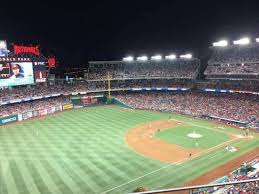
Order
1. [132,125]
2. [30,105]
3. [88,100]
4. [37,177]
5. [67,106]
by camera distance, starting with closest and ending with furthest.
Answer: [37,177] → [132,125] → [30,105] → [67,106] → [88,100]

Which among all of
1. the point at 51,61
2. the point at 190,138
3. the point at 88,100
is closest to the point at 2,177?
the point at 190,138

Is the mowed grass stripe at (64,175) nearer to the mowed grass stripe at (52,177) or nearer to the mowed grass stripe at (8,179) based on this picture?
the mowed grass stripe at (52,177)

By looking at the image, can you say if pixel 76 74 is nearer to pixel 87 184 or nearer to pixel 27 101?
pixel 27 101

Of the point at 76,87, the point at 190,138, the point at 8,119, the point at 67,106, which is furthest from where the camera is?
the point at 76,87

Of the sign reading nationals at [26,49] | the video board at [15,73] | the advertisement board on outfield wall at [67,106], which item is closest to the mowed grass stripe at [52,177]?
the video board at [15,73]

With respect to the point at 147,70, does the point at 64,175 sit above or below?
below

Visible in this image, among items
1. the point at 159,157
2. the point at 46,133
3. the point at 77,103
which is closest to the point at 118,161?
the point at 159,157

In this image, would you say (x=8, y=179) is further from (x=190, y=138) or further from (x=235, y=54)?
(x=235, y=54)
